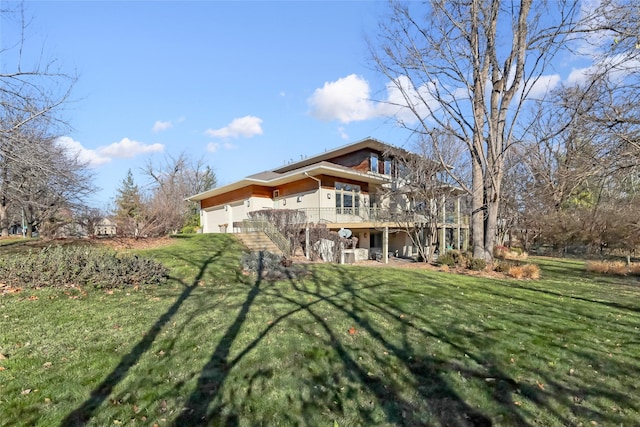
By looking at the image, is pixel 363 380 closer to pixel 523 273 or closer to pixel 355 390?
pixel 355 390

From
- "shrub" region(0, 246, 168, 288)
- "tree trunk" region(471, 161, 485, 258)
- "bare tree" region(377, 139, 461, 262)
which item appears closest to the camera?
"shrub" region(0, 246, 168, 288)

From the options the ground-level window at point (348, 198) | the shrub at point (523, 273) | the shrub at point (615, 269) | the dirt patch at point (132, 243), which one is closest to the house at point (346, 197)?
the ground-level window at point (348, 198)

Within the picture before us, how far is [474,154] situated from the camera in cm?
1362

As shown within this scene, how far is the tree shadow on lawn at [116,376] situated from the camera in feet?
9.55

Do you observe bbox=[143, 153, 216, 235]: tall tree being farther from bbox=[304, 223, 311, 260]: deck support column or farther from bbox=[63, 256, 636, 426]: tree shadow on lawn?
bbox=[63, 256, 636, 426]: tree shadow on lawn

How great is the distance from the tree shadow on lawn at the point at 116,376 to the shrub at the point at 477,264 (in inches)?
420

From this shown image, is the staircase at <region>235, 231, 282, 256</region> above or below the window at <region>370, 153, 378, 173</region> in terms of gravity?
below

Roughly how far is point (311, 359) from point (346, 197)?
1673 centimetres

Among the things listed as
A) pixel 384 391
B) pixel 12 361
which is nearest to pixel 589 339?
pixel 384 391

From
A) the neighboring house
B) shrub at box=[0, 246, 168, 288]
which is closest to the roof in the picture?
the neighboring house

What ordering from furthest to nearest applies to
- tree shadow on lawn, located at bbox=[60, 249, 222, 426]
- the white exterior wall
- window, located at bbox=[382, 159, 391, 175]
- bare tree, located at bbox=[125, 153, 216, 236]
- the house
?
1. bare tree, located at bbox=[125, 153, 216, 236]
2. window, located at bbox=[382, 159, 391, 175]
3. the white exterior wall
4. the house
5. tree shadow on lawn, located at bbox=[60, 249, 222, 426]

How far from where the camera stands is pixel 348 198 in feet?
67.6

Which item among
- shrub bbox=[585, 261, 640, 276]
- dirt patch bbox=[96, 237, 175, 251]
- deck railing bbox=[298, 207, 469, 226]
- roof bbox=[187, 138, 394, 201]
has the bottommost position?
shrub bbox=[585, 261, 640, 276]

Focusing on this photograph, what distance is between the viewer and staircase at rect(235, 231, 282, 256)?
48.2ft
